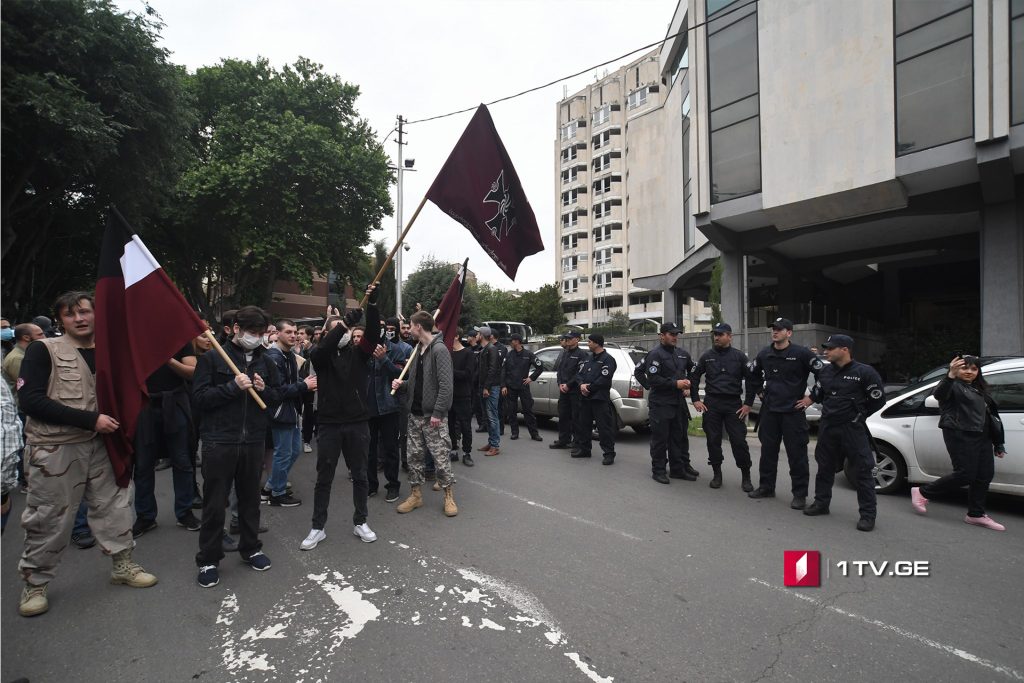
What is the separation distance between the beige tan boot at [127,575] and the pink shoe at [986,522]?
6.98 meters

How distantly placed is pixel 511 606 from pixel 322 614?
1.17 meters

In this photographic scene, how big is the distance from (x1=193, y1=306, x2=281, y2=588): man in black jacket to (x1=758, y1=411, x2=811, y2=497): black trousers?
5035mm

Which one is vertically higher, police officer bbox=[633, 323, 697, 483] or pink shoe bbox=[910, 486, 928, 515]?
police officer bbox=[633, 323, 697, 483]

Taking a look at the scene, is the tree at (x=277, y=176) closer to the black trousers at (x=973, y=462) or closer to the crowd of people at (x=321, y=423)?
the crowd of people at (x=321, y=423)

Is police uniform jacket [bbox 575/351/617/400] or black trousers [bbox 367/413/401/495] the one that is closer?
black trousers [bbox 367/413/401/495]

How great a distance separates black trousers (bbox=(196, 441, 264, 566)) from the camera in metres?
3.87

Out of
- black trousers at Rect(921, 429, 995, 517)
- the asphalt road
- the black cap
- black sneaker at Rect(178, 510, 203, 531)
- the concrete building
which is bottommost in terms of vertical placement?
the asphalt road

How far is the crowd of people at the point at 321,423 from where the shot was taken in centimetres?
353

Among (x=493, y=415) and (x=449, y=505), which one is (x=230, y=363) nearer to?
(x=449, y=505)

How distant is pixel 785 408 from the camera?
5.88 meters

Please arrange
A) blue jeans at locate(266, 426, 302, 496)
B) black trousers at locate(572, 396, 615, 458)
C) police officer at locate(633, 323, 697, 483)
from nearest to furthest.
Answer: blue jeans at locate(266, 426, 302, 496)
police officer at locate(633, 323, 697, 483)
black trousers at locate(572, 396, 615, 458)

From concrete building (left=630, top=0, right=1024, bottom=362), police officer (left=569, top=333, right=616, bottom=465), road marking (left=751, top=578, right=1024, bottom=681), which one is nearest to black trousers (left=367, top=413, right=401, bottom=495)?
police officer (left=569, top=333, right=616, bottom=465)

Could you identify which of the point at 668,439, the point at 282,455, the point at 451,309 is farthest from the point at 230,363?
the point at 668,439

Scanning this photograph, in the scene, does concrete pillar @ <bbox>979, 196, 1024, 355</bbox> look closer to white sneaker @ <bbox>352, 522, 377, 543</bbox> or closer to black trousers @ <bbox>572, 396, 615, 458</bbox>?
black trousers @ <bbox>572, 396, 615, 458</bbox>
